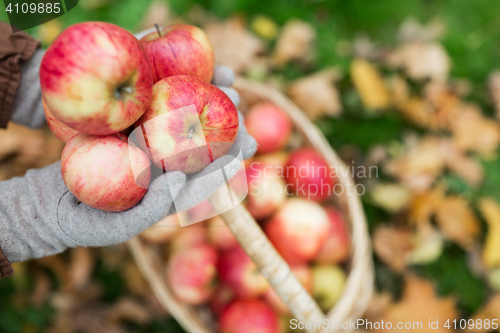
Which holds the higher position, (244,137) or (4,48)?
(4,48)

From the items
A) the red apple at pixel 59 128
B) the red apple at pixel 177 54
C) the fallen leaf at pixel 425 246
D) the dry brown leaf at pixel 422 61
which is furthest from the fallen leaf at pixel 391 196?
the red apple at pixel 59 128

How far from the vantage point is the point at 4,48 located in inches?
39.0

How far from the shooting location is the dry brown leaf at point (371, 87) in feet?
5.64

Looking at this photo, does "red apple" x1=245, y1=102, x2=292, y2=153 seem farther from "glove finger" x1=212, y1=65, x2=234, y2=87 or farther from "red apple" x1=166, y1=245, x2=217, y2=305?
"red apple" x1=166, y1=245, x2=217, y2=305

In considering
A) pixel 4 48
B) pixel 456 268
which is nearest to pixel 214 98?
pixel 4 48

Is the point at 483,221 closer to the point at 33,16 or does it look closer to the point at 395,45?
the point at 395,45

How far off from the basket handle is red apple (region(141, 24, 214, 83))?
0.34 metres

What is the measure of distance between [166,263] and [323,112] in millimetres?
1062

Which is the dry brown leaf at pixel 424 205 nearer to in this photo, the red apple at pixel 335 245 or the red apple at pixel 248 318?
the red apple at pixel 335 245

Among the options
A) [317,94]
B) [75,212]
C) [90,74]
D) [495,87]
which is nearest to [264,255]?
[75,212]

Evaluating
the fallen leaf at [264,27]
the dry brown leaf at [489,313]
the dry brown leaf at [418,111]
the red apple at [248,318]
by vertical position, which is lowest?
the dry brown leaf at [489,313]

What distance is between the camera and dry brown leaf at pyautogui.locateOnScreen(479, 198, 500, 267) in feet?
4.77

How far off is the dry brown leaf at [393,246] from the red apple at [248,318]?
0.59 meters

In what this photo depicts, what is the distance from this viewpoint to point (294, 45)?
183 centimetres
